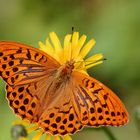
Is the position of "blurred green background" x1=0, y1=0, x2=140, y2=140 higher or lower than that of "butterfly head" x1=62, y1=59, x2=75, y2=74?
higher

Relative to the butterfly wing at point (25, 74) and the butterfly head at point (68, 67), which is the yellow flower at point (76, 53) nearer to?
the butterfly head at point (68, 67)

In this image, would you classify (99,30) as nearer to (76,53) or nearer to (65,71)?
(76,53)

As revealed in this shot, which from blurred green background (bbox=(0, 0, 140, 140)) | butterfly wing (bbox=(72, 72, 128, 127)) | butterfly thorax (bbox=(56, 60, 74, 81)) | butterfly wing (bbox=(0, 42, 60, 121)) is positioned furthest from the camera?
blurred green background (bbox=(0, 0, 140, 140))

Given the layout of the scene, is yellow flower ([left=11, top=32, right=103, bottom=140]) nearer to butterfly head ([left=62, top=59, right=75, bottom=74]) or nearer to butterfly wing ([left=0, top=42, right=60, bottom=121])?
butterfly head ([left=62, top=59, right=75, bottom=74])

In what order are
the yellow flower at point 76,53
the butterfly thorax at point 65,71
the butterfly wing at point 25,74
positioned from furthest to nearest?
the yellow flower at point 76,53 → the butterfly thorax at point 65,71 → the butterfly wing at point 25,74

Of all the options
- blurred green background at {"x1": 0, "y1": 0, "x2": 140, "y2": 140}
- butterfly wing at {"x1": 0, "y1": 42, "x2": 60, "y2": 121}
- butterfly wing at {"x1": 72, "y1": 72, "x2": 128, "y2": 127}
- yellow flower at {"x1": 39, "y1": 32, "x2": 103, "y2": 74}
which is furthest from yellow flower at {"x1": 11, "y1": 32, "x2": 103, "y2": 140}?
blurred green background at {"x1": 0, "y1": 0, "x2": 140, "y2": 140}

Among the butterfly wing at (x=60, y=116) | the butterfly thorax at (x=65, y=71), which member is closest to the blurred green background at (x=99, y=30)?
the butterfly thorax at (x=65, y=71)

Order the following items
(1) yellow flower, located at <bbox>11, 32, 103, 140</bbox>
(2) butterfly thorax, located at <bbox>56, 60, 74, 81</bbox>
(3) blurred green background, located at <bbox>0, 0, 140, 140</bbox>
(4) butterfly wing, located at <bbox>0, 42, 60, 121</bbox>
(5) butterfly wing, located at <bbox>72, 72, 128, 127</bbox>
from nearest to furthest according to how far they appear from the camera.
Answer: (5) butterfly wing, located at <bbox>72, 72, 128, 127</bbox>
(4) butterfly wing, located at <bbox>0, 42, 60, 121</bbox>
(2) butterfly thorax, located at <bbox>56, 60, 74, 81</bbox>
(1) yellow flower, located at <bbox>11, 32, 103, 140</bbox>
(3) blurred green background, located at <bbox>0, 0, 140, 140</bbox>

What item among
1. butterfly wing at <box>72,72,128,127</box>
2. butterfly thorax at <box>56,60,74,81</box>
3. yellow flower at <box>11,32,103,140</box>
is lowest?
butterfly wing at <box>72,72,128,127</box>
